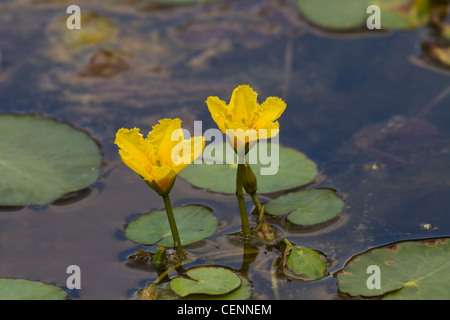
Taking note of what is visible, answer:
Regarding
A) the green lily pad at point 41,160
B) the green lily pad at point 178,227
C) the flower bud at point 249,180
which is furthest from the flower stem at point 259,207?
the green lily pad at point 41,160

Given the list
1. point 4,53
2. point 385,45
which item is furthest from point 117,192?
point 385,45

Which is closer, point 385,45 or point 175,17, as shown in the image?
point 385,45

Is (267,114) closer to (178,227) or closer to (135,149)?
(135,149)

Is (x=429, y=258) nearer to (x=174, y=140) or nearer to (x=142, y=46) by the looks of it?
(x=174, y=140)

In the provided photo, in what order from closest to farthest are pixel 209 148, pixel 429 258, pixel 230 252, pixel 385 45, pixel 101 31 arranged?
pixel 429 258
pixel 230 252
pixel 209 148
pixel 385 45
pixel 101 31

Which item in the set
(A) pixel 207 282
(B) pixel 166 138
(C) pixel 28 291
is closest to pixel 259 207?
(A) pixel 207 282

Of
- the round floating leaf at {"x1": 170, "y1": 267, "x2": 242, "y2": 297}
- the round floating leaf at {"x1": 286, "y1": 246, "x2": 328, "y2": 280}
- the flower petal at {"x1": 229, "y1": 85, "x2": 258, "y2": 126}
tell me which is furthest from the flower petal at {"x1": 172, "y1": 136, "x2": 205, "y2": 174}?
the round floating leaf at {"x1": 286, "y1": 246, "x2": 328, "y2": 280}
